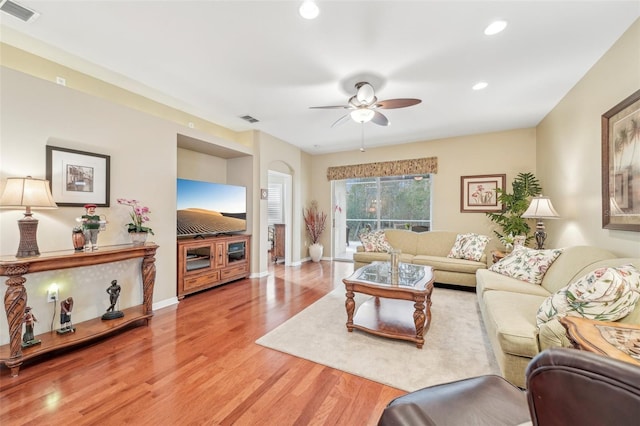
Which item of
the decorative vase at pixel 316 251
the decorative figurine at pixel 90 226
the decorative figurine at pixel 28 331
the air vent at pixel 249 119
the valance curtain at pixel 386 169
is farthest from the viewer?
the decorative vase at pixel 316 251

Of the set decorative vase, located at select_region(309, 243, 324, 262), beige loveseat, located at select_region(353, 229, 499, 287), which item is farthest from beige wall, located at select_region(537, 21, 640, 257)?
decorative vase, located at select_region(309, 243, 324, 262)

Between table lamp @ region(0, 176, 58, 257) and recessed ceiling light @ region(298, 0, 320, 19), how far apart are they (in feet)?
8.47

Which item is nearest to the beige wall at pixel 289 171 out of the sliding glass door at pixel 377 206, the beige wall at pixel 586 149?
the sliding glass door at pixel 377 206

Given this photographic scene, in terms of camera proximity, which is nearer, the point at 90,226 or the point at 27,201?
the point at 27,201

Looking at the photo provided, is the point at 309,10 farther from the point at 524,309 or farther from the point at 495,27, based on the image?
the point at 524,309

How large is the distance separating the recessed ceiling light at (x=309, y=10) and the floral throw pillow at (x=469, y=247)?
160 inches

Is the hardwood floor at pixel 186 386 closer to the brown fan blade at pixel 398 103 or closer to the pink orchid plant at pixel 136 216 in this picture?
the pink orchid plant at pixel 136 216

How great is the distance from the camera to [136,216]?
3.04 metres

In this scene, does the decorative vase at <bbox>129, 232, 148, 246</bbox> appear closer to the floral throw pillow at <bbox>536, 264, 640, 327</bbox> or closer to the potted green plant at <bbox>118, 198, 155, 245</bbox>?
the potted green plant at <bbox>118, 198, 155, 245</bbox>

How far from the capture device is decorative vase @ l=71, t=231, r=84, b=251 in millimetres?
2385

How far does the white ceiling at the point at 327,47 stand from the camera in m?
1.96

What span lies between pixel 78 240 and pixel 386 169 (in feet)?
17.5

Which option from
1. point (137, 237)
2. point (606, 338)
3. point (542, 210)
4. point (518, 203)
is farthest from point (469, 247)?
point (137, 237)

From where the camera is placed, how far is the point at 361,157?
621cm
